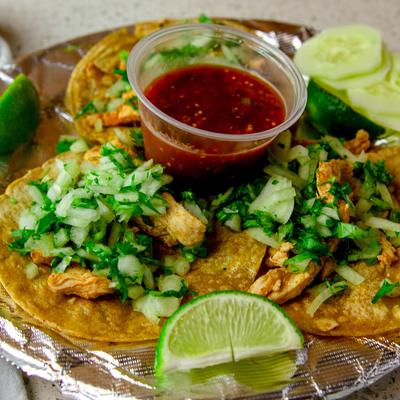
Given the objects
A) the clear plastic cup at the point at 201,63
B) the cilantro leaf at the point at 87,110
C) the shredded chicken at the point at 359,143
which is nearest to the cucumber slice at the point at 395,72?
the shredded chicken at the point at 359,143

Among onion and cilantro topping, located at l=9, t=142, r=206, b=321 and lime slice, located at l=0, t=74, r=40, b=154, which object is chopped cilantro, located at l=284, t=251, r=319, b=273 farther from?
lime slice, located at l=0, t=74, r=40, b=154

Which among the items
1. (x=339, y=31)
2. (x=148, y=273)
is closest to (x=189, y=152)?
(x=148, y=273)

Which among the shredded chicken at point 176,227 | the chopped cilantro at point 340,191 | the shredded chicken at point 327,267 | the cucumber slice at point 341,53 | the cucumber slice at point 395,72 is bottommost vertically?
the shredded chicken at point 327,267

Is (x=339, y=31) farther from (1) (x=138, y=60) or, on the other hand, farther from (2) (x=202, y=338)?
(2) (x=202, y=338)

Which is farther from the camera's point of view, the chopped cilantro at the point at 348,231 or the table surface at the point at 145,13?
the table surface at the point at 145,13

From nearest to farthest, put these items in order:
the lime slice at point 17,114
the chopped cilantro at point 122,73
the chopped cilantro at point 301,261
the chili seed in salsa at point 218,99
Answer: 1. the chopped cilantro at point 301,261
2. the chili seed in salsa at point 218,99
3. the lime slice at point 17,114
4. the chopped cilantro at point 122,73

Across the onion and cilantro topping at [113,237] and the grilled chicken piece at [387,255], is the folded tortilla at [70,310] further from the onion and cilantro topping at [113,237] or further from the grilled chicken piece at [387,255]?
the grilled chicken piece at [387,255]

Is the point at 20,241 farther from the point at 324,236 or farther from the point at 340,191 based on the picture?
the point at 340,191
